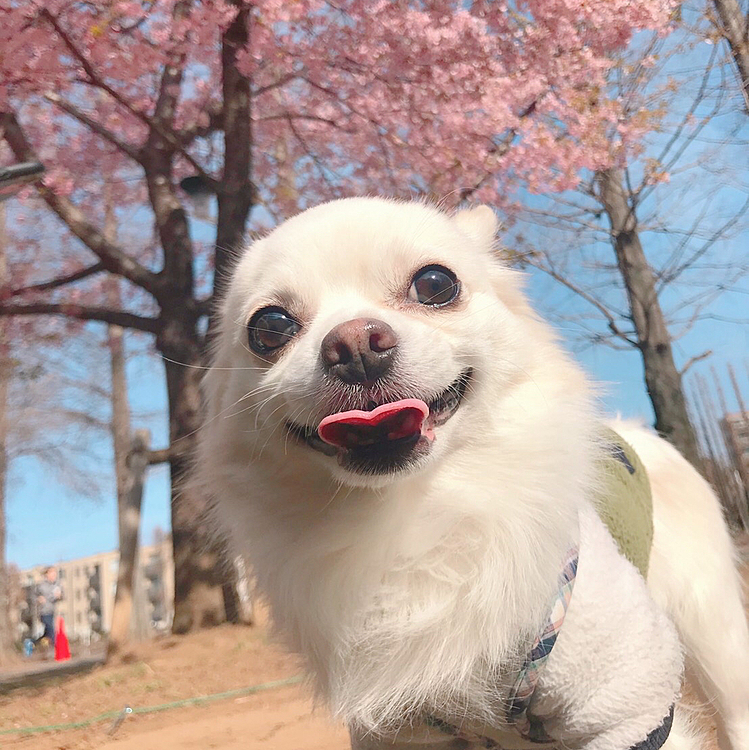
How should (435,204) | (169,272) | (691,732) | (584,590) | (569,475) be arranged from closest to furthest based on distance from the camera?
1. (584,590)
2. (569,475)
3. (691,732)
4. (435,204)
5. (169,272)

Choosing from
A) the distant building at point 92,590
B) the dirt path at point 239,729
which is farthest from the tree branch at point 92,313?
the distant building at point 92,590

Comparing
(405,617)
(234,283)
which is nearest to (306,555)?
(405,617)

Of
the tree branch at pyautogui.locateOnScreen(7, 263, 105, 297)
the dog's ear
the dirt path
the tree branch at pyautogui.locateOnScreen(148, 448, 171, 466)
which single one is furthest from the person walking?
the dog's ear

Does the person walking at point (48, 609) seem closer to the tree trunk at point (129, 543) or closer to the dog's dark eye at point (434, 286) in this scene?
the tree trunk at point (129, 543)

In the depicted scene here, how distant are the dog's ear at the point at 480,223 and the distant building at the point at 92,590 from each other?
19328mm

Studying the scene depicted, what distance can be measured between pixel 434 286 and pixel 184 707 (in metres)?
3.66

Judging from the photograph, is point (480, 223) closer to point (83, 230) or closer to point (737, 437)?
point (83, 230)

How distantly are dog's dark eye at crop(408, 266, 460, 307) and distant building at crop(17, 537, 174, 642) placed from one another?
771 inches

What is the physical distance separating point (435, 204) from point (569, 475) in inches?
35.8

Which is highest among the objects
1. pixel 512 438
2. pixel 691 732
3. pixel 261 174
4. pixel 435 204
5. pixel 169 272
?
pixel 261 174

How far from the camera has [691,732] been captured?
1733 millimetres

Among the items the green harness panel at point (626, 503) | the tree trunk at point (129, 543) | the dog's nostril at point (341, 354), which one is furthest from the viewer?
the tree trunk at point (129, 543)

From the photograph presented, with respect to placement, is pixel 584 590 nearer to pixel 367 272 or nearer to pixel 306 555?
pixel 306 555

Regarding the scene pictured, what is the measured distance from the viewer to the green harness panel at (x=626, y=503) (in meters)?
1.68
